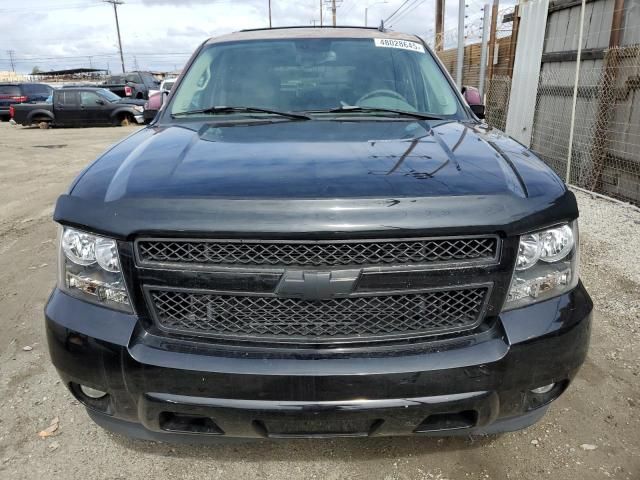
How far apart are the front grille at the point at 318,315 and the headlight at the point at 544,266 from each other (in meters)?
0.15

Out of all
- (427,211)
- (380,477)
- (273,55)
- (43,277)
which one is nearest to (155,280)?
(427,211)

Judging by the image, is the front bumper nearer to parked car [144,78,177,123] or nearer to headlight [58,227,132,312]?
headlight [58,227,132,312]

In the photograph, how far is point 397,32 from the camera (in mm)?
3770

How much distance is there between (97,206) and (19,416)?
1465 millimetres

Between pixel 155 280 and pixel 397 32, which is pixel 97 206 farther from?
pixel 397 32

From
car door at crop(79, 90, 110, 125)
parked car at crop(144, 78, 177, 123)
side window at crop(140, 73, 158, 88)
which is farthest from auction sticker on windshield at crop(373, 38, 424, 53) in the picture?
side window at crop(140, 73, 158, 88)

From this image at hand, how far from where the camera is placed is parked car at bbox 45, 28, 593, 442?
5.59ft

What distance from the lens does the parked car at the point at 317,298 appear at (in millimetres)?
1703

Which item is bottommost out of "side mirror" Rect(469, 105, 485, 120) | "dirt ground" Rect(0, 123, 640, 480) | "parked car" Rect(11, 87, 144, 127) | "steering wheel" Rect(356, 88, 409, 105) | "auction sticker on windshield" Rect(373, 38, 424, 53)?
"dirt ground" Rect(0, 123, 640, 480)

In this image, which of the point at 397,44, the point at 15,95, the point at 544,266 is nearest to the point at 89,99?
the point at 15,95

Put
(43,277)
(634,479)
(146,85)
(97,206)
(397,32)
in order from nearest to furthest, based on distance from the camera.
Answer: (97,206)
(634,479)
(397,32)
(43,277)
(146,85)

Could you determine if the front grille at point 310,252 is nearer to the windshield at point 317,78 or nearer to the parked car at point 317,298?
the parked car at point 317,298

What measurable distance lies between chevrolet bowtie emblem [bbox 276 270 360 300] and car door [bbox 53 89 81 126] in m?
20.1

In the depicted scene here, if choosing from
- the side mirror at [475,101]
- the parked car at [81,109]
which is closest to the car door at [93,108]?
the parked car at [81,109]
